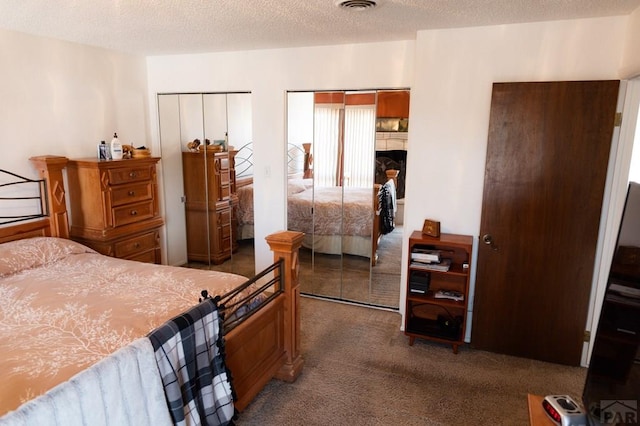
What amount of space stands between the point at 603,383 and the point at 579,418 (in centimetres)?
18

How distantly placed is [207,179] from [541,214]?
3269 mm

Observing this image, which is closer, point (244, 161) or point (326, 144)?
point (326, 144)

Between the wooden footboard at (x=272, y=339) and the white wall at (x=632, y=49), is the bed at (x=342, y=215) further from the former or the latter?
the white wall at (x=632, y=49)

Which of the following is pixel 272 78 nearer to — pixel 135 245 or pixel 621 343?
pixel 135 245

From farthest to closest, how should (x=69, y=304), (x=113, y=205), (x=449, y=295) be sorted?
1. (x=113, y=205)
2. (x=449, y=295)
3. (x=69, y=304)

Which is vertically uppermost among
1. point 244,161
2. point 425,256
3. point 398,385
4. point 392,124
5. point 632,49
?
point 632,49

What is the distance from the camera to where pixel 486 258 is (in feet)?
10.3

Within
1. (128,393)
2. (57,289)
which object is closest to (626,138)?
(128,393)

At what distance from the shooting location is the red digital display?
138 cm

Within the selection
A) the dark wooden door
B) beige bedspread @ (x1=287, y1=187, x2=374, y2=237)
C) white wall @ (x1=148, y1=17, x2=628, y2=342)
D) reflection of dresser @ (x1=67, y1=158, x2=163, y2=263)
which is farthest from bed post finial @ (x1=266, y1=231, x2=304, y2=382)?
reflection of dresser @ (x1=67, y1=158, x2=163, y2=263)

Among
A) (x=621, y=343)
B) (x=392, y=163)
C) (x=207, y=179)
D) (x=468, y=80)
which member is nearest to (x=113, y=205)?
(x=207, y=179)

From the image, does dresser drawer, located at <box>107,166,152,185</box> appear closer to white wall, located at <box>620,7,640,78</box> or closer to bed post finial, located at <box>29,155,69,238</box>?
bed post finial, located at <box>29,155,69,238</box>

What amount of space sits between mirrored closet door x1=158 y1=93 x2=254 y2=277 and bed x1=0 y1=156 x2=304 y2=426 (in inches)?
53.5

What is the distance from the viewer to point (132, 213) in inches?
151
